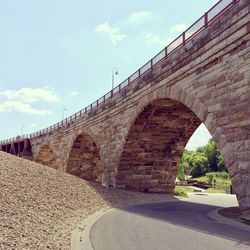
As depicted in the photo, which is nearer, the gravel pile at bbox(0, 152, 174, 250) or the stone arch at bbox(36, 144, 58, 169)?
the gravel pile at bbox(0, 152, 174, 250)

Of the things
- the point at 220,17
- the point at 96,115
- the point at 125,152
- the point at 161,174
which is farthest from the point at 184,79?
the point at 96,115

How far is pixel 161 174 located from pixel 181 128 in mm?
4336

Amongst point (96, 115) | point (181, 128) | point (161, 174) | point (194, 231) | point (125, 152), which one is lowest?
point (194, 231)

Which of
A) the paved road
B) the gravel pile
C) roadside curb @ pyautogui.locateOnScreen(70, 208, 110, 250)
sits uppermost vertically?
the gravel pile

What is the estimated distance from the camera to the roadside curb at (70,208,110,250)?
26.4 feet

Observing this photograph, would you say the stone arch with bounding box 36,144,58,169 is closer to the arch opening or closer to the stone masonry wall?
the stone masonry wall

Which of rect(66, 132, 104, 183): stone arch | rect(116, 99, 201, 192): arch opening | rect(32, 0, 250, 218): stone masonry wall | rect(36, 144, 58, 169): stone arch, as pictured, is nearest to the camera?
rect(32, 0, 250, 218): stone masonry wall

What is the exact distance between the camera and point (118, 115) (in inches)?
1017

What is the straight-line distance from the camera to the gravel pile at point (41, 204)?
8156 millimetres

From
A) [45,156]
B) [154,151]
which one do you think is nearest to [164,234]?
[154,151]

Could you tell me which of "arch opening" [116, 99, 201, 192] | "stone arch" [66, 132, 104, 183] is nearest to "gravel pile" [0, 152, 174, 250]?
"arch opening" [116, 99, 201, 192]

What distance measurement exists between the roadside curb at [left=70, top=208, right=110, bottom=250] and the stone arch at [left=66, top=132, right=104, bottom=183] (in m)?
26.4

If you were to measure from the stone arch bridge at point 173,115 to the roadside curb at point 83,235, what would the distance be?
5510 mm

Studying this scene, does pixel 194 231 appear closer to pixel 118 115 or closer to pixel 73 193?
pixel 73 193
